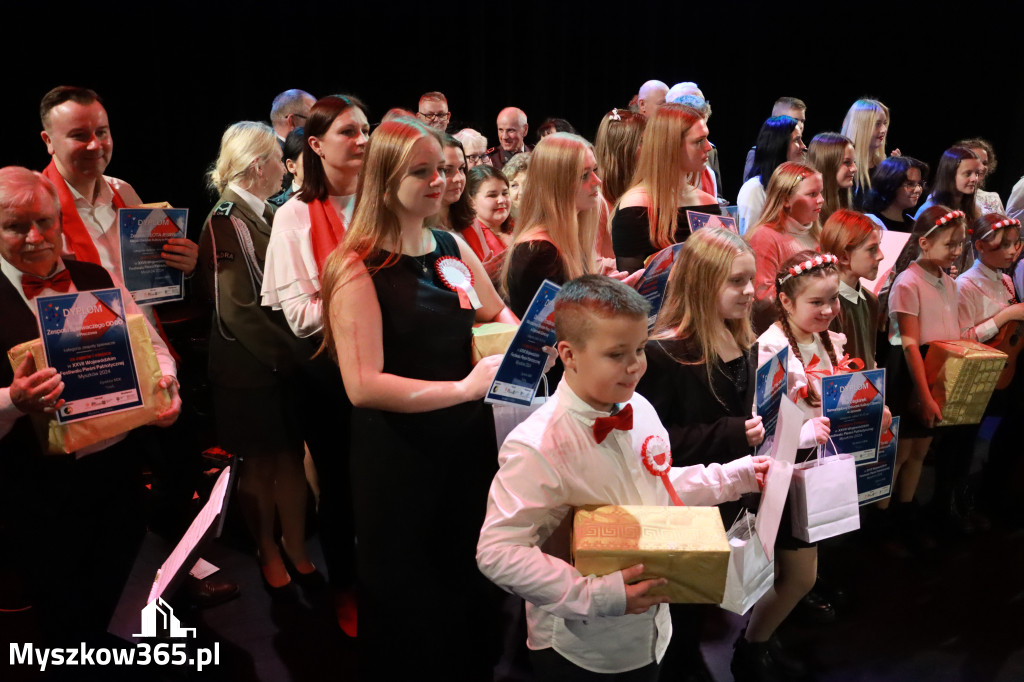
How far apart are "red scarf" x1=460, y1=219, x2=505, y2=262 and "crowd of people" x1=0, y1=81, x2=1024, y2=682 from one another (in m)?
0.02

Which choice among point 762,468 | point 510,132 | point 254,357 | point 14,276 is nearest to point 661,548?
point 762,468

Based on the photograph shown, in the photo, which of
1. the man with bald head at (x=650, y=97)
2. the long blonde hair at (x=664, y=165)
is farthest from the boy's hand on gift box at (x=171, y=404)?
the man with bald head at (x=650, y=97)

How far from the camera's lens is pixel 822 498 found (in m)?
2.01

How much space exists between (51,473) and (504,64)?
542 cm

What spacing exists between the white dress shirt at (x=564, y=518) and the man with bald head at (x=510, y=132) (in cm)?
376

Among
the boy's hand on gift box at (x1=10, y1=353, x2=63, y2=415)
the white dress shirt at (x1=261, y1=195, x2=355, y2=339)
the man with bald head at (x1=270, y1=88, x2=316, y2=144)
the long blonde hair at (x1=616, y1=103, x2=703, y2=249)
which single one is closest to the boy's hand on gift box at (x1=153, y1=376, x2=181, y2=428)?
the boy's hand on gift box at (x1=10, y1=353, x2=63, y2=415)

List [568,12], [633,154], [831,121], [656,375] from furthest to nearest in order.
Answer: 1. [831,121]
2. [568,12]
3. [633,154]
4. [656,375]

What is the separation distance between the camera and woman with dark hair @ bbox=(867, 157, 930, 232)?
12.3ft

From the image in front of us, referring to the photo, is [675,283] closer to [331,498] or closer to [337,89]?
[331,498]

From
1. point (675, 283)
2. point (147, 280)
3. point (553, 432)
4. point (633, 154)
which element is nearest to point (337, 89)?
point (633, 154)

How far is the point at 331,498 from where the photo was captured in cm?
256

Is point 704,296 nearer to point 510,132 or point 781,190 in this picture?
point 781,190

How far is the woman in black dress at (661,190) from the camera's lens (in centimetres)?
295

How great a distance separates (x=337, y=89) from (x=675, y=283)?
423 cm
